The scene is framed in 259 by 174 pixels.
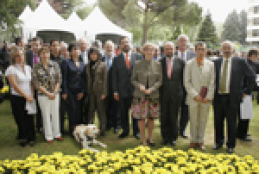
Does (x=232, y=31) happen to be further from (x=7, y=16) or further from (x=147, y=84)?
(x=147, y=84)

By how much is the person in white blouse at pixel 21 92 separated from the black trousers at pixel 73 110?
822 mm

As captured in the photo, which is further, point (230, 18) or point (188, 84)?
point (230, 18)

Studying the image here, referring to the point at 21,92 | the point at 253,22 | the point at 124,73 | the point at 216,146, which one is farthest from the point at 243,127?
the point at 253,22

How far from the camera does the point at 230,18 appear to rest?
50656 millimetres

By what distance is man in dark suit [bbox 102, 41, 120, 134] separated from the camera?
17.0 ft

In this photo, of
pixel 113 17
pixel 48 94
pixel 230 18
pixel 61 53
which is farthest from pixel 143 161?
pixel 230 18

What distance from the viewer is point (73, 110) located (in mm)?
5094

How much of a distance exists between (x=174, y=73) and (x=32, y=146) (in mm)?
3198

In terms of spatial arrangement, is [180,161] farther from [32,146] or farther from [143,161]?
[32,146]

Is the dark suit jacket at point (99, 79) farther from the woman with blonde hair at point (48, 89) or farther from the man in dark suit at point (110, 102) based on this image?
the woman with blonde hair at point (48, 89)

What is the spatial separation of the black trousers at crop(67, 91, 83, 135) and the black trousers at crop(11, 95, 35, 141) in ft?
2.72

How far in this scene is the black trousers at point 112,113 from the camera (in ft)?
18.0

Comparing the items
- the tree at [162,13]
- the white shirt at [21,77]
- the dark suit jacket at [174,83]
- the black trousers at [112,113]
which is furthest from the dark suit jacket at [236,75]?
the tree at [162,13]

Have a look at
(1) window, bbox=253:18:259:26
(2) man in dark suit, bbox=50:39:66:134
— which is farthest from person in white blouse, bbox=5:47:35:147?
(1) window, bbox=253:18:259:26
